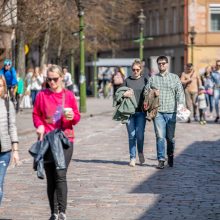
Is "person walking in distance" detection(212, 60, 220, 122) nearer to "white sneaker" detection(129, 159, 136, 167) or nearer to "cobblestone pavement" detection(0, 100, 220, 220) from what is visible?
"cobblestone pavement" detection(0, 100, 220, 220)

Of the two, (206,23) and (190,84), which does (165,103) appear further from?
(206,23)

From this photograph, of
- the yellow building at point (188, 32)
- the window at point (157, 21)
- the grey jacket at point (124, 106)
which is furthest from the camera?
the window at point (157, 21)

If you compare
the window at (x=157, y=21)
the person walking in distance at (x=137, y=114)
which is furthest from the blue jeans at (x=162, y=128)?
the window at (x=157, y=21)

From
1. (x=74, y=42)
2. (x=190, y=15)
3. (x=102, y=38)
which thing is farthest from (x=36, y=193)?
(x=190, y=15)

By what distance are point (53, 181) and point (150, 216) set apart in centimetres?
126

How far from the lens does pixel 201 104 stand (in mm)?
31656

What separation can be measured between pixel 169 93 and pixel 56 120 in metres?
6.18

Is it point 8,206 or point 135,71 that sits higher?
point 135,71

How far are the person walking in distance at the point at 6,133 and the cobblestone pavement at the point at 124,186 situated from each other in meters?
0.86

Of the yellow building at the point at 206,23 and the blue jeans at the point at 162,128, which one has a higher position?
the yellow building at the point at 206,23

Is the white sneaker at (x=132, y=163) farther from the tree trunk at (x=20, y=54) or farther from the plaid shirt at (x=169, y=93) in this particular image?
the tree trunk at (x=20, y=54)

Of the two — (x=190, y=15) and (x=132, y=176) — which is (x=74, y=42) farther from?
(x=132, y=176)

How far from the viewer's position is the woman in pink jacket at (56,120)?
11562 mm

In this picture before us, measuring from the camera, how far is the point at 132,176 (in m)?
16.6
